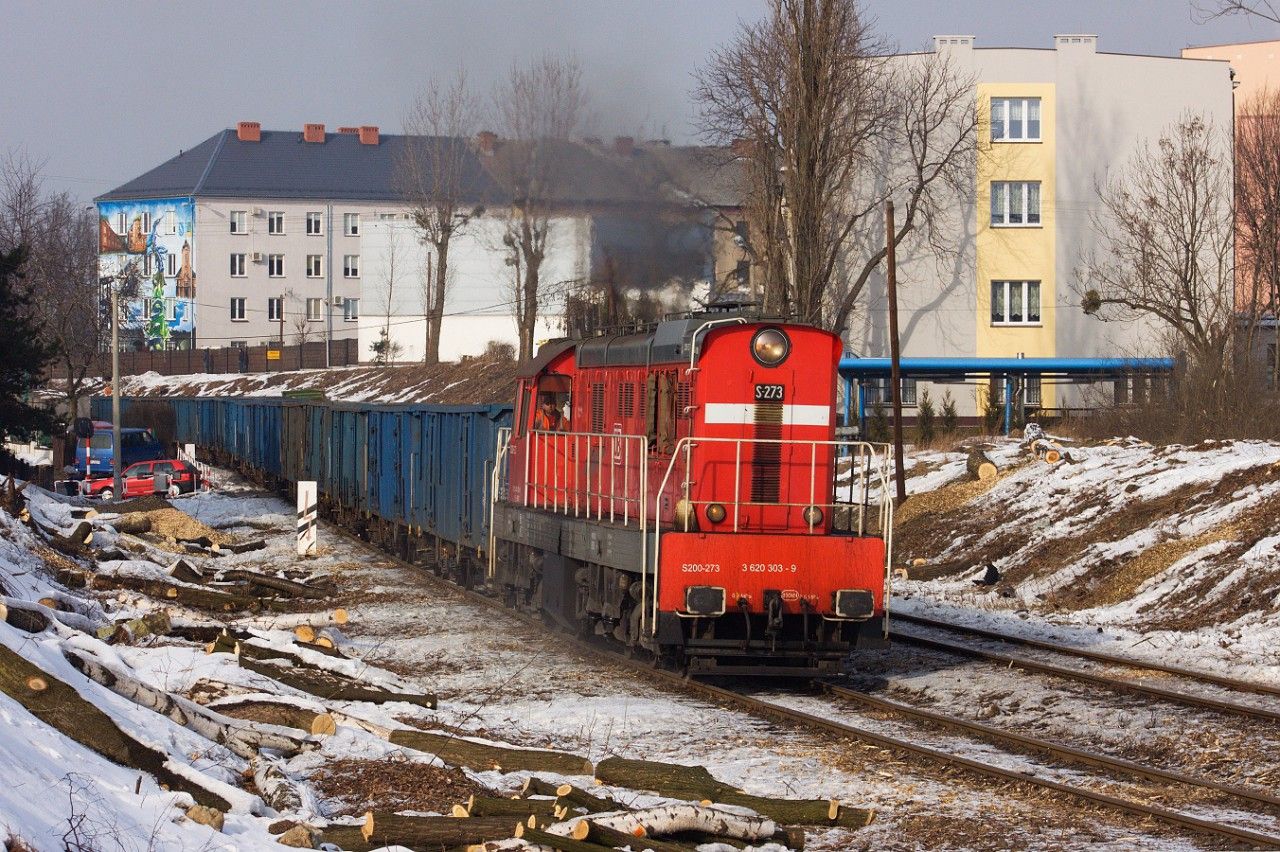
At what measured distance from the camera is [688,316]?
13.4m

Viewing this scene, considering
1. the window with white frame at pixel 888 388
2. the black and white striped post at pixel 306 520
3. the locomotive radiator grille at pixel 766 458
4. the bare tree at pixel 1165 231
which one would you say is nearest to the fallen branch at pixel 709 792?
the locomotive radiator grille at pixel 766 458

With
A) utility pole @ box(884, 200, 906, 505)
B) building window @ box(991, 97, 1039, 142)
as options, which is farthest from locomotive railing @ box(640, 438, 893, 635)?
building window @ box(991, 97, 1039, 142)

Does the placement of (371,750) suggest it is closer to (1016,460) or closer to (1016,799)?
(1016,799)

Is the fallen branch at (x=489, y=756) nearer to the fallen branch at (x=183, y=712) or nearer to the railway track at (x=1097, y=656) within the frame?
the fallen branch at (x=183, y=712)

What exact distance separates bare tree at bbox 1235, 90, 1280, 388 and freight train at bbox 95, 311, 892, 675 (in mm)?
23960

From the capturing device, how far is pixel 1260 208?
50.5 meters

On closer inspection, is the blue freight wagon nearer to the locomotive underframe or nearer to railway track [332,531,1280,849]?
the locomotive underframe

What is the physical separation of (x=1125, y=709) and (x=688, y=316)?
17.5 feet

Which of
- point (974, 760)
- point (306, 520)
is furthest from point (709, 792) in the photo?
point (306, 520)

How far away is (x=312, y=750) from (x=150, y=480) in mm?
29276

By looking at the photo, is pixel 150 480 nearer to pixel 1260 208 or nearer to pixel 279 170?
pixel 1260 208

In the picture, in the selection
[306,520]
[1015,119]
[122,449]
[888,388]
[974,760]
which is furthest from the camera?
[1015,119]

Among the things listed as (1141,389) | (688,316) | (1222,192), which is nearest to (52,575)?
(688,316)

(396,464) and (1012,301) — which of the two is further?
(1012,301)
